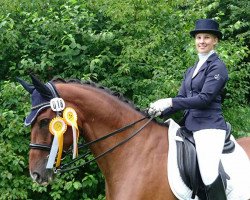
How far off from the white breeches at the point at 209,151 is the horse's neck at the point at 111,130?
30 cm

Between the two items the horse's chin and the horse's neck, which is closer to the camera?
the horse's chin

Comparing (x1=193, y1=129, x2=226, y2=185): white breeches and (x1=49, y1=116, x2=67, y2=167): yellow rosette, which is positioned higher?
(x1=49, y1=116, x2=67, y2=167): yellow rosette

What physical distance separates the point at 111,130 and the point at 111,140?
8 centimetres

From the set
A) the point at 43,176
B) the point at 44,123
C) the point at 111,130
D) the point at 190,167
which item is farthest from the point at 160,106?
the point at 43,176

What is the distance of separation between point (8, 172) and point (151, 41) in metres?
2.73

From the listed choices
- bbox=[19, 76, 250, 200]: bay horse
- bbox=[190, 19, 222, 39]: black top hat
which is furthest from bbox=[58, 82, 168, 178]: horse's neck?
bbox=[190, 19, 222, 39]: black top hat

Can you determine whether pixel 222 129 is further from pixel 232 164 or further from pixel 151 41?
pixel 151 41

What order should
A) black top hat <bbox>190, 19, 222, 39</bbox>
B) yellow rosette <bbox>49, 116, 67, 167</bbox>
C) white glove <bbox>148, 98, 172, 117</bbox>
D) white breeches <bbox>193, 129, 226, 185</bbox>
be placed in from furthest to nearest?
black top hat <bbox>190, 19, 222, 39</bbox>
white glove <bbox>148, 98, 172, 117</bbox>
white breeches <bbox>193, 129, 226, 185</bbox>
yellow rosette <bbox>49, 116, 67, 167</bbox>

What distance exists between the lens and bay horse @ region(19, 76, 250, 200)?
3559 millimetres

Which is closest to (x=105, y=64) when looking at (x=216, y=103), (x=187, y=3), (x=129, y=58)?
(x=129, y=58)

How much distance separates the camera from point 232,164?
3.89 m

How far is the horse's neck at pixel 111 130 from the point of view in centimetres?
368

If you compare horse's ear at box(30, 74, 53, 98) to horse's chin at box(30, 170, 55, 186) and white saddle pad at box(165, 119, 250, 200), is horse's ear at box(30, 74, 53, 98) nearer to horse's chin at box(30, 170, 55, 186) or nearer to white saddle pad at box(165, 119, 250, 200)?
horse's chin at box(30, 170, 55, 186)

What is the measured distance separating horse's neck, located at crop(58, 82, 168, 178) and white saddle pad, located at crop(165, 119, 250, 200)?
10 centimetres
